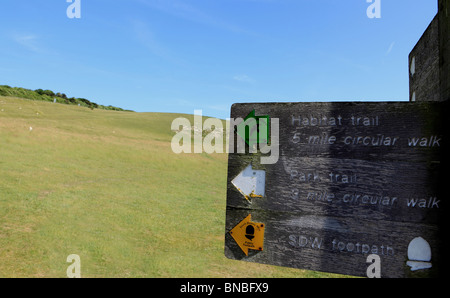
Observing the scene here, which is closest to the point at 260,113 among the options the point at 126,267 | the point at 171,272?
the point at 171,272

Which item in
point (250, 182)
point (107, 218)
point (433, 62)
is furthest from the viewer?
point (107, 218)

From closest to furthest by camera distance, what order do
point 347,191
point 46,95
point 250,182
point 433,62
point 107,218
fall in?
1. point 347,191
2. point 250,182
3. point 433,62
4. point 107,218
5. point 46,95


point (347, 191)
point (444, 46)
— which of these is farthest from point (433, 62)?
point (347, 191)

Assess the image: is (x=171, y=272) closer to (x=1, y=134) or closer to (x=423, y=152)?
(x=423, y=152)

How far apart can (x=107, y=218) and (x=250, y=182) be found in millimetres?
10124

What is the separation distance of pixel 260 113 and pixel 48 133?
3072cm

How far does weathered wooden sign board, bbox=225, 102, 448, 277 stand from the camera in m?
1.60

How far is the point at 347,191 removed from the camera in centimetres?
167

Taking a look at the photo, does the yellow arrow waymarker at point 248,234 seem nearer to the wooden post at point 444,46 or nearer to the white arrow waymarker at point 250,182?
the white arrow waymarker at point 250,182

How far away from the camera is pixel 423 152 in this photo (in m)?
1.61

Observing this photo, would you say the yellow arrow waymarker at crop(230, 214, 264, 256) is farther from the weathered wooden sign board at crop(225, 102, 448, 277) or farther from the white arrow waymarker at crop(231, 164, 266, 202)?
the white arrow waymarker at crop(231, 164, 266, 202)

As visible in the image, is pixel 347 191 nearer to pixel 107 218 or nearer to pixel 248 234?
pixel 248 234

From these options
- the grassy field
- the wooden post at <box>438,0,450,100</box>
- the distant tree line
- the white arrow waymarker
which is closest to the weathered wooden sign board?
the white arrow waymarker
